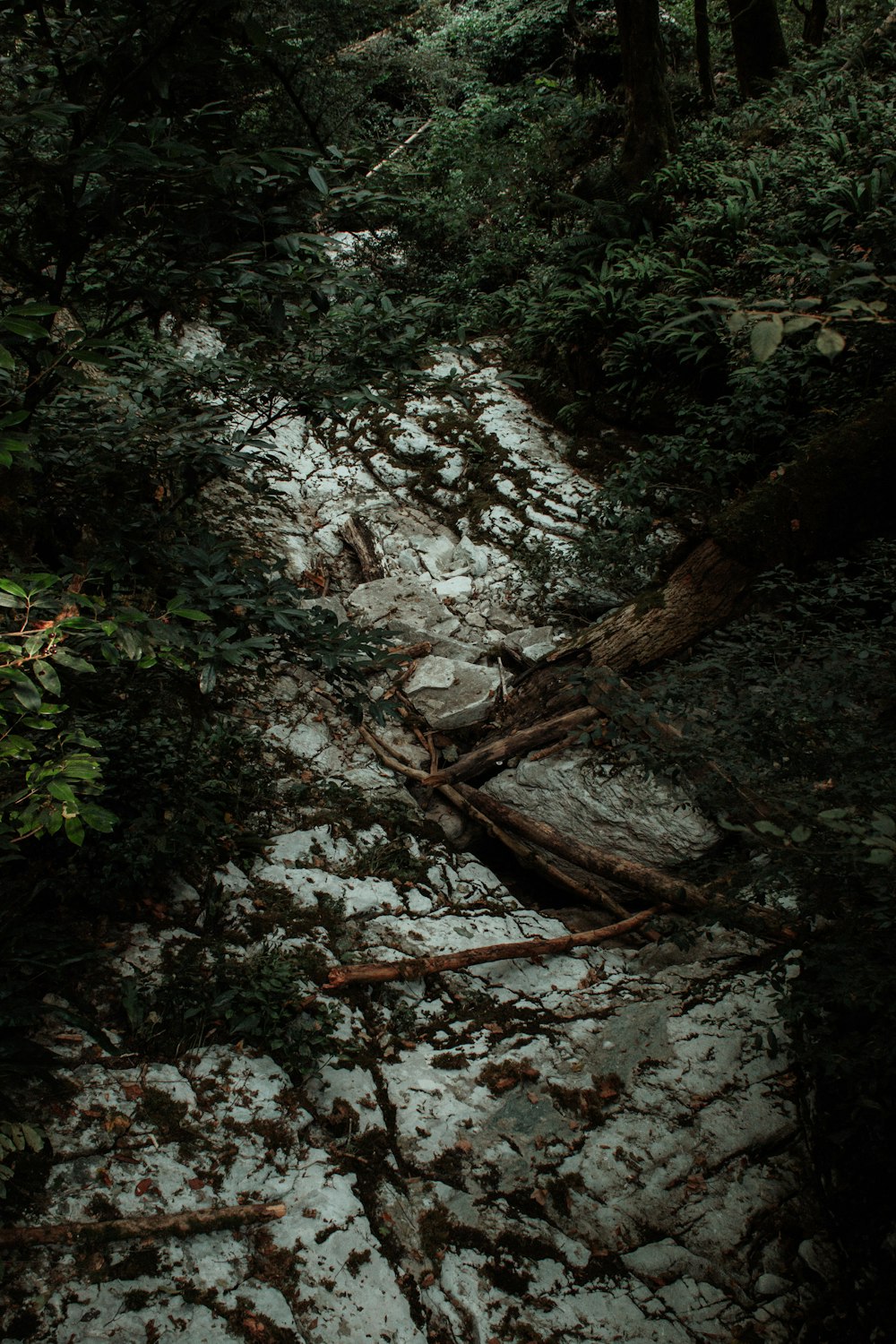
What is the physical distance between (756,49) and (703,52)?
87 centimetres

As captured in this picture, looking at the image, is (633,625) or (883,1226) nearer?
(883,1226)

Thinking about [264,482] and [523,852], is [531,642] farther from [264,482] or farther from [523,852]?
[264,482]

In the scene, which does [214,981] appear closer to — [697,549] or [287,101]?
[697,549]

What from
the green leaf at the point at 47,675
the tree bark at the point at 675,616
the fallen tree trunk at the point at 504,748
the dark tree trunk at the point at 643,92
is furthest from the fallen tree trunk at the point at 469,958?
the dark tree trunk at the point at 643,92

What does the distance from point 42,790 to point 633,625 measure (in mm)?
3726

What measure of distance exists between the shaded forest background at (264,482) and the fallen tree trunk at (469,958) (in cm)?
68

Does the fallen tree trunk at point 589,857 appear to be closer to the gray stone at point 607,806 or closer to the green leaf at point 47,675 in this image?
the gray stone at point 607,806

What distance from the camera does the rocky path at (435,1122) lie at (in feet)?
7.35

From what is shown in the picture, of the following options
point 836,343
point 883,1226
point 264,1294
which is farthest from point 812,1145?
point 836,343

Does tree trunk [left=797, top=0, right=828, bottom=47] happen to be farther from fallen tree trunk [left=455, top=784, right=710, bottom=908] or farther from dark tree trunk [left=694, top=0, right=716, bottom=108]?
fallen tree trunk [left=455, top=784, right=710, bottom=908]

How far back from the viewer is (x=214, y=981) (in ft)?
9.89

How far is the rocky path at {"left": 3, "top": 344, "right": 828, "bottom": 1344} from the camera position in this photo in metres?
2.24

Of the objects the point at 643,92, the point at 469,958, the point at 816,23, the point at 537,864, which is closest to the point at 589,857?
the point at 537,864

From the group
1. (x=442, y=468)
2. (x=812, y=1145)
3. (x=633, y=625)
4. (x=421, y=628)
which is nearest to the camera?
(x=812, y=1145)
